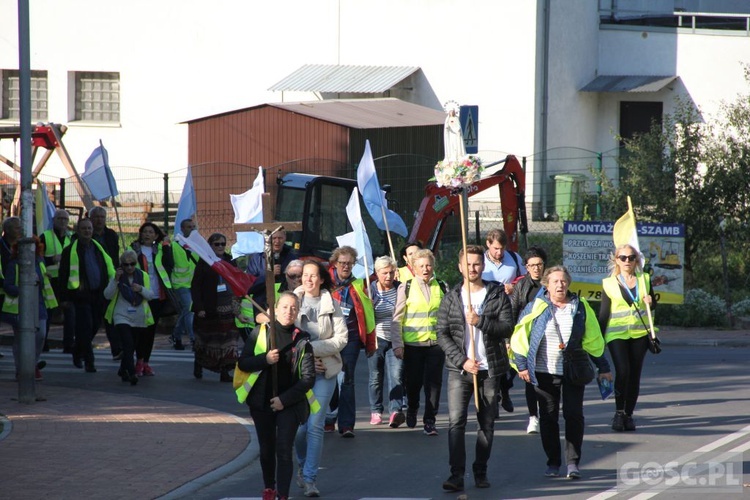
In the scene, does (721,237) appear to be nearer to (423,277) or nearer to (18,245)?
(423,277)

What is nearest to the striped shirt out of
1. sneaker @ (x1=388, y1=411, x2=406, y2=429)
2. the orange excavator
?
sneaker @ (x1=388, y1=411, x2=406, y2=429)

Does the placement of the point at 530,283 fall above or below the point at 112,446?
above

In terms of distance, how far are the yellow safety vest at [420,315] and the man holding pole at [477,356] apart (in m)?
1.77

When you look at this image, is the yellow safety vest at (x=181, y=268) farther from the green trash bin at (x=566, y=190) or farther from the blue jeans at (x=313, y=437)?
the green trash bin at (x=566, y=190)

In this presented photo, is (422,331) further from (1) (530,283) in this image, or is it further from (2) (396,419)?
(1) (530,283)

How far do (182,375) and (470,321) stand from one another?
20.8 ft

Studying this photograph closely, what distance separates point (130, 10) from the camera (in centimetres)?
3438

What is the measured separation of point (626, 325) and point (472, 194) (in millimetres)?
6551

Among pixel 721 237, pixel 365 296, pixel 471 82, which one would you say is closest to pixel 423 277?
pixel 365 296

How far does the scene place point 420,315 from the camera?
1029cm

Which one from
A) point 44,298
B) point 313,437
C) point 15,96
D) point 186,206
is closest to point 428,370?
point 313,437

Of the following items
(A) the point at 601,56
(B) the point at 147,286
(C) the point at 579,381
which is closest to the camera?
(C) the point at 579,381

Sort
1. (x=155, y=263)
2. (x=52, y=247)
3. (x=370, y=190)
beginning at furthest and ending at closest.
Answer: (x=52, y=247)
(x=155, y=263)
(x=370, y=190)

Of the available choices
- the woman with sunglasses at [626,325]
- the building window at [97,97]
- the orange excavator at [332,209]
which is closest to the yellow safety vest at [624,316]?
the woman with sunglasses at [626,325]
